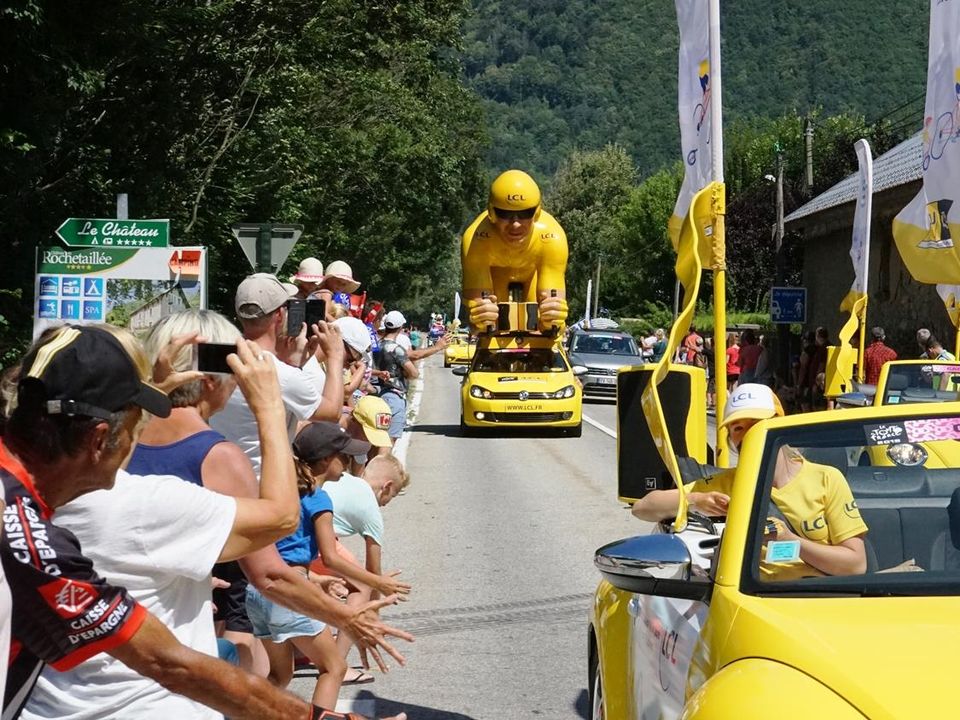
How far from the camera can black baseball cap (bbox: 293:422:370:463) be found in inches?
246

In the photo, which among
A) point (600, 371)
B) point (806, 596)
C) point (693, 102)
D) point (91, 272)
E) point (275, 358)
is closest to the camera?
point (806, 596)

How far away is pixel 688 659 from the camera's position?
388 cm

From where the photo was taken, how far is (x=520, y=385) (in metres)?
24.1

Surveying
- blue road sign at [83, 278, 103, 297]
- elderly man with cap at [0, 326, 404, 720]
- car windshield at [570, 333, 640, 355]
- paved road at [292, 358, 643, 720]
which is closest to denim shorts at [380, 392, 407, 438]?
paved road at [292, 358, 643, 720]

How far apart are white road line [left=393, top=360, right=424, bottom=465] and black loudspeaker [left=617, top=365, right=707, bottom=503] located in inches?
134

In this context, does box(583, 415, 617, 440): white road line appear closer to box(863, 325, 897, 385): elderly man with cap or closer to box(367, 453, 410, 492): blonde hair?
box(863, 325, 897, 385): elderly man with cap

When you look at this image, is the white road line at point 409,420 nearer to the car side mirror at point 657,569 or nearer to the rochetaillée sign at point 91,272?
the rochetaillée sign at point 91,272

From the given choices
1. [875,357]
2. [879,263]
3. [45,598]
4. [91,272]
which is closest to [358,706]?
[45,598]

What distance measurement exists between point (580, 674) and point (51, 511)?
5.33 m

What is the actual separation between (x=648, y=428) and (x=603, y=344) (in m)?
28.2

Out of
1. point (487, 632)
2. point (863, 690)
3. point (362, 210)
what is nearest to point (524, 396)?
point (487, 632)

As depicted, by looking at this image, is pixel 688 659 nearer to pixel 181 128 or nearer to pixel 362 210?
pixel 181 128

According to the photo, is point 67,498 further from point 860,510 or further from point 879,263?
point 879,263

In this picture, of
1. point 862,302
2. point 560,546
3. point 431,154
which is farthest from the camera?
point 431,154
